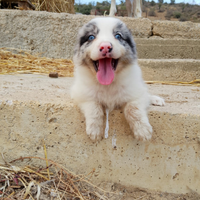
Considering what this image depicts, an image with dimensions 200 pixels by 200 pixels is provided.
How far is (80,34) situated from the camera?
2.12 m

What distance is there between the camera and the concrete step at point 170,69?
400cm

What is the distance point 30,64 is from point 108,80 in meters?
3.15

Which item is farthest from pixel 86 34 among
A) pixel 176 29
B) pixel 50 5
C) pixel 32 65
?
pixel 50 5

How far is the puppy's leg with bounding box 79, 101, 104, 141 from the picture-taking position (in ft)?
5.87

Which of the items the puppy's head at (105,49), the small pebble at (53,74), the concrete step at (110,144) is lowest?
the concrete step at (110,144)

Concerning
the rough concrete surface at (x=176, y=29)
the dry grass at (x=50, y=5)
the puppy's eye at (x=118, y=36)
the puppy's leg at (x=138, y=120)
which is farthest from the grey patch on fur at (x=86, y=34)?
the dry grass at (x=50, y=5)

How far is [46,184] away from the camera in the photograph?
5.70ft

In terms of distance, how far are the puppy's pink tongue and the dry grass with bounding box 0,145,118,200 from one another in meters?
0.81

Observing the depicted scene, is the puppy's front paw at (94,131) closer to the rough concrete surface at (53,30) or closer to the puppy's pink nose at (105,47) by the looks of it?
the puppy's pink nose at (105,47)

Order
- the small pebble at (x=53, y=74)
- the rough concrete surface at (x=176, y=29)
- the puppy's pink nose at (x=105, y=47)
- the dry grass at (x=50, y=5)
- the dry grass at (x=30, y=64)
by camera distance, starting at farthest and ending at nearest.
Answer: the dry grass at (x=50, y=5) < the rough concrete surface at (x=176, y=29) < the dry grass at (x=30, y=64) < the small pebble at (x=53, y=74) < the puppy's pink nose at (x=105, y=47)

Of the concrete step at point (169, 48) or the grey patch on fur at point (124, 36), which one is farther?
the concrete step at point (169, 48)

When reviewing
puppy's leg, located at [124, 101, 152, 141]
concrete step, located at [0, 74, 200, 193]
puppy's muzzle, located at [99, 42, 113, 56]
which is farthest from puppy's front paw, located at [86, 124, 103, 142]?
puppy's muzzle, located at [99, 42, 113, 56]

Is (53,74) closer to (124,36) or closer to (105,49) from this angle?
(124,36)

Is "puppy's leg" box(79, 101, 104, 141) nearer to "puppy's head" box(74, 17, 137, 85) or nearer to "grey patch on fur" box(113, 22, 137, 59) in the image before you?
"puppy's head" box(74, 17, 137, 85)
